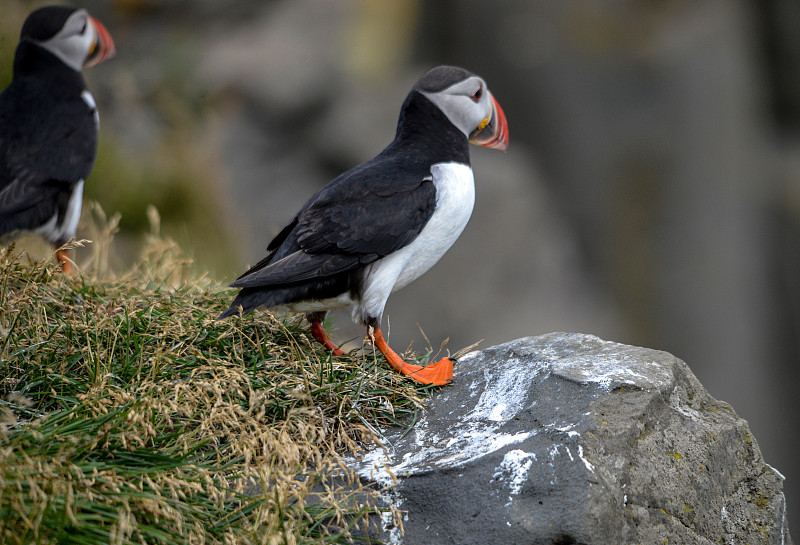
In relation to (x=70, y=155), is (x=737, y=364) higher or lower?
lower

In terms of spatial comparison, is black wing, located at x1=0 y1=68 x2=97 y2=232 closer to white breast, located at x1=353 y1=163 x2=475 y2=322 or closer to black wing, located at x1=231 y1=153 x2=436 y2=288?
black wing, located at x1=231 y1=153 x2=436 y2=288

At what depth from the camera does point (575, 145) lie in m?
10.7

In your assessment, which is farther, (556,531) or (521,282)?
(521,282)

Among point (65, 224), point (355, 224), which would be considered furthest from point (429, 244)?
point (65, 224)

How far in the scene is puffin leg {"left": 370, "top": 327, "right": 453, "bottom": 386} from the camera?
11.6ft

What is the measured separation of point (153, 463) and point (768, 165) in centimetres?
988

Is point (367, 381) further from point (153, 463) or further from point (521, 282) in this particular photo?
point (521, 282)

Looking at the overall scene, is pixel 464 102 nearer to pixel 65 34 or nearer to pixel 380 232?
pixel 380 232

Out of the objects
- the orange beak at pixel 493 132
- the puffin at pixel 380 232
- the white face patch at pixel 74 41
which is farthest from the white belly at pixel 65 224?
the orange beak at pixel 493 132

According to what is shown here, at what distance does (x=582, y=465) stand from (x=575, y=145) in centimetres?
855

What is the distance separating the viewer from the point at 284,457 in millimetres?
2824

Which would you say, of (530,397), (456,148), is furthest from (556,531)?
(456,148)

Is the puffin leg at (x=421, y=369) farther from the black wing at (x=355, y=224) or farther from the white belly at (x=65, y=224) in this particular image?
the white belly at (x=65, y=224)

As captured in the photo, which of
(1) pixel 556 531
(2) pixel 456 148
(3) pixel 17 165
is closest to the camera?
(1) pixel 556 531
